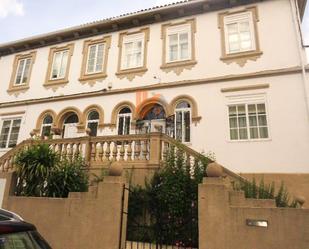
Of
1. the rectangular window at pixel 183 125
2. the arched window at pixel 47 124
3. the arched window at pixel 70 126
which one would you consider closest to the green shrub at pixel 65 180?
the rectangular window at pixel 183 125

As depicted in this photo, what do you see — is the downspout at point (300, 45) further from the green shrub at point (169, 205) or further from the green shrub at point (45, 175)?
the green shrub at point (45, 175)

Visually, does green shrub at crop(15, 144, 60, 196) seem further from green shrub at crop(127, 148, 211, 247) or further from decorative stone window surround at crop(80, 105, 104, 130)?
decorative stone window surround at crop(80, 105, 104, 130)

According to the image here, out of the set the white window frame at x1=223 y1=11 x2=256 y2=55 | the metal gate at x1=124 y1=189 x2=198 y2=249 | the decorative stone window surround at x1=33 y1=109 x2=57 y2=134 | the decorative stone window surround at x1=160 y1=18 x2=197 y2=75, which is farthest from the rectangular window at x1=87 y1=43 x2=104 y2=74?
the metal gate at x1=124 y1=189 x2=198 y2=249

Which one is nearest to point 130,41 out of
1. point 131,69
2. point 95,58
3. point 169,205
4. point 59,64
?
point 131,69

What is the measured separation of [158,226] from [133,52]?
1002 cm

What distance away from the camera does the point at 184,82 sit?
13.3 meters

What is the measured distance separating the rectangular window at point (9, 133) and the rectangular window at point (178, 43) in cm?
948

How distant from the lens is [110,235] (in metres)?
7.04

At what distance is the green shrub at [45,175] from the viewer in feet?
29.4

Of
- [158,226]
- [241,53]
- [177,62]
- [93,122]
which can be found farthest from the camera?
[93,122]

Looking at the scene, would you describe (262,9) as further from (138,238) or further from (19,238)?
(19,238)

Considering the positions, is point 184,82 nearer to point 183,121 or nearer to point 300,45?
point 183,121

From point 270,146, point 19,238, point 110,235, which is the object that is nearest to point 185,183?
point 110,235

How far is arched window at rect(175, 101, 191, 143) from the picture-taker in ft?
41.9
